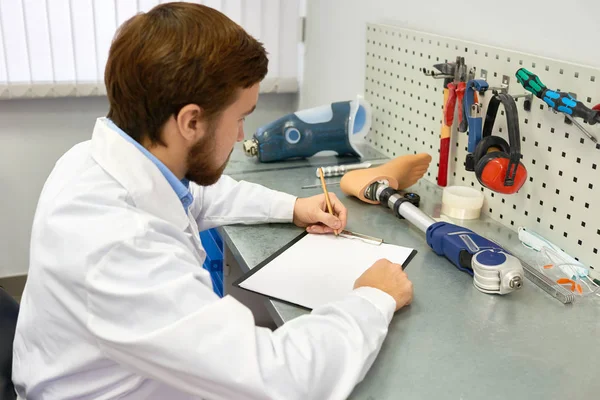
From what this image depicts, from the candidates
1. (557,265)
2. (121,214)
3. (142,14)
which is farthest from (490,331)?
(142,14)

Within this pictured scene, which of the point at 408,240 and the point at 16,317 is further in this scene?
the point at 408,240

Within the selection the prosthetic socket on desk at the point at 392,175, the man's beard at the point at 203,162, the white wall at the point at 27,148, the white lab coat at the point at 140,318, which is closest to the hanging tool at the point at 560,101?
the prosthetic socket on desk at the point at 392,175

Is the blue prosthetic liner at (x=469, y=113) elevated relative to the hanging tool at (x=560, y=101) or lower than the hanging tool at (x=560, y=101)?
lower

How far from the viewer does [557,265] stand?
1.18m

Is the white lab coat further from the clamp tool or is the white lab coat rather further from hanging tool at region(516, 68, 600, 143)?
the clamp tool

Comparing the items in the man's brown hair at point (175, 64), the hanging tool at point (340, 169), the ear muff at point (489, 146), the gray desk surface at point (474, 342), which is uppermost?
the man's brown hair at point (175, 64)

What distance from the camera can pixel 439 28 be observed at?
1584 mm

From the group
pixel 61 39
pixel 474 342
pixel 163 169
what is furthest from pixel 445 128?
pixel 61 39

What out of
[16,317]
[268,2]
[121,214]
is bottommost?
[16,317]

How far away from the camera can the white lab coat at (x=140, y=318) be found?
732 mm

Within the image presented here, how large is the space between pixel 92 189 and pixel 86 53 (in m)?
1.70

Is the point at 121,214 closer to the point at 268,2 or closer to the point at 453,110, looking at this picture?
the point at 453,110

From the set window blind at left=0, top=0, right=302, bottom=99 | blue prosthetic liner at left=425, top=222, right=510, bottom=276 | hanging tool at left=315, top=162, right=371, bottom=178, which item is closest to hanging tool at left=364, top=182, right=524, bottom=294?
blue prosthetic liner at left=425, top=222, right=510, bottom=276

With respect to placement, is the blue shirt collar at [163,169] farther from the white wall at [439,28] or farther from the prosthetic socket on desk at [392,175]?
the white wall at [439,28]
